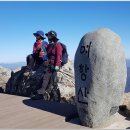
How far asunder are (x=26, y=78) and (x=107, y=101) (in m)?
6.82

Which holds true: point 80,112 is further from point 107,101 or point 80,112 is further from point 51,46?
point 51,46

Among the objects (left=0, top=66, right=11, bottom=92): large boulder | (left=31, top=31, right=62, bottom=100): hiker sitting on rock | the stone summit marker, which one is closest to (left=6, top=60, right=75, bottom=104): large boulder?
(left=0, top=66, right=11, bottom=92): large boulder

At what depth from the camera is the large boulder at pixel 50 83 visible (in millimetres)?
13367

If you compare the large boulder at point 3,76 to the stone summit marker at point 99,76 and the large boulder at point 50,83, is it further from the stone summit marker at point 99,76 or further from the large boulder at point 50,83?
the stone summit marker at point 99,76

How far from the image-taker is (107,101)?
28.0 feet

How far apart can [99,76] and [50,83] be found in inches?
215

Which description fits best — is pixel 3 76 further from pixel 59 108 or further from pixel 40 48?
pixel 59 108

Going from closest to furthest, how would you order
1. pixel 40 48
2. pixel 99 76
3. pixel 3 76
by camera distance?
pixel 99 76 < pixel 40 48 < pixel 3 76

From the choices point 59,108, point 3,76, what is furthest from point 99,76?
point 3,76

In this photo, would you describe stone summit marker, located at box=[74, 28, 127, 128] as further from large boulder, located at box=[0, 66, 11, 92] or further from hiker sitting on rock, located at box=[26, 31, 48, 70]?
large boulder, located at box=[0, 66, 11, 92]

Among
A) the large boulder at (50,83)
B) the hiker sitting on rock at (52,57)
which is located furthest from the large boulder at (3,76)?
the hiker sitting on rock at (52,57)

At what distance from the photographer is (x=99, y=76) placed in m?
8.37

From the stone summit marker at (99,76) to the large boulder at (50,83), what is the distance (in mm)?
4389

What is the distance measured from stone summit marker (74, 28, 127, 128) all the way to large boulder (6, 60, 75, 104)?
439 centimetres
